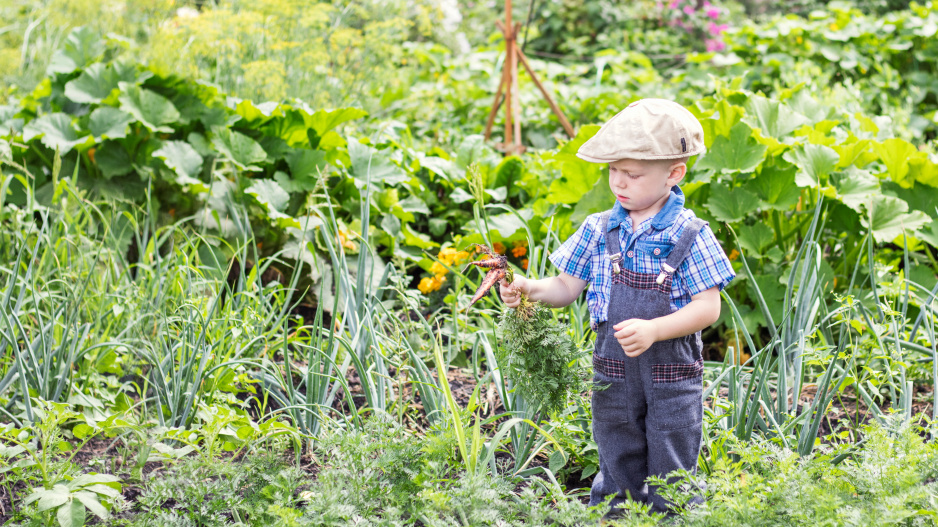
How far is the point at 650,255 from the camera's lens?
1475 millimetres

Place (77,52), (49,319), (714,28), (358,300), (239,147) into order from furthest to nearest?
(714,28) < (77,52) < (239,147) < (49,319) < (358,300)

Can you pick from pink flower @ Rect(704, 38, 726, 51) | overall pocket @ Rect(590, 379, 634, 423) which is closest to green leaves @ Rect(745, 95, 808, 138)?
overall pocket @ Rect(590, 379, 634, 423)

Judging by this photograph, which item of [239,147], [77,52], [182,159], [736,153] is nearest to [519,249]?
[736,153]

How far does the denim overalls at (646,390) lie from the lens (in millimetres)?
1457

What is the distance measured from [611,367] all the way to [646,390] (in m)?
0.09

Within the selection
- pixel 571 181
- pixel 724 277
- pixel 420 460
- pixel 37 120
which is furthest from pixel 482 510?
pixel 37 120

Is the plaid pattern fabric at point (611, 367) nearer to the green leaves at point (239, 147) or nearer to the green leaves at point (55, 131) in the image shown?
the green leaves at point (239, 147)

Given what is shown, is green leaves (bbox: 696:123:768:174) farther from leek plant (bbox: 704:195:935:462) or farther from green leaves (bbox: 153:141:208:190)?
green leaves (bbox: 153:141:208:190)

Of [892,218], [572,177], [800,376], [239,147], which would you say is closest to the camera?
[800,376]

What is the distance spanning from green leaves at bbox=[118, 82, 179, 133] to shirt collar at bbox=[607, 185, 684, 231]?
2.06 m

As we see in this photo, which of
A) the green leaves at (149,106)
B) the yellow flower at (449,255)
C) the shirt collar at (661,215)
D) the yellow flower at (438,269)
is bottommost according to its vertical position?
the yellow flower at (438,269)

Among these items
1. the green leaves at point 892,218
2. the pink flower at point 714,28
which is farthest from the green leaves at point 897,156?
the pink flower at point 714,28

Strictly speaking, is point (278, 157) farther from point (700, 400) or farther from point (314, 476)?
point (700, 400)

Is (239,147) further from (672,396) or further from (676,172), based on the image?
(672,396)
